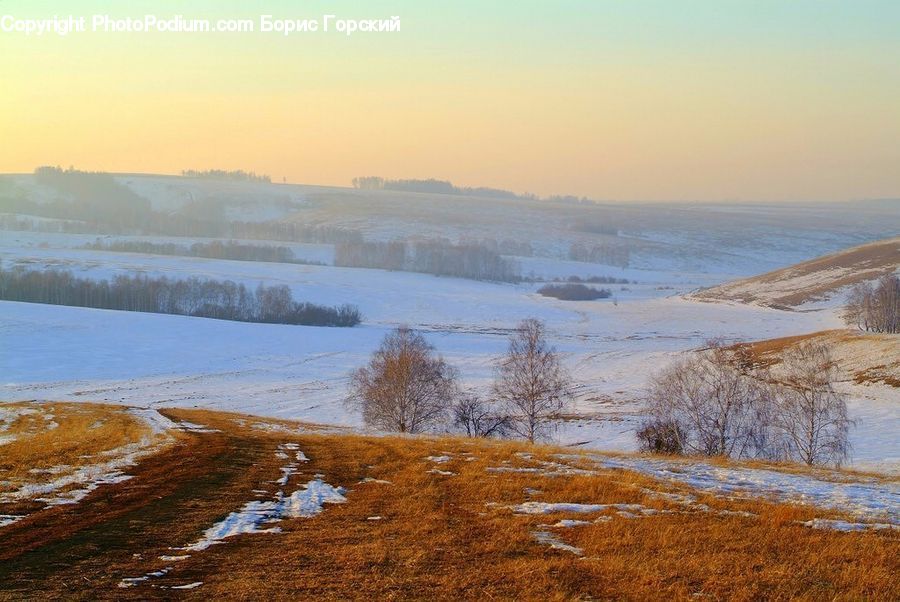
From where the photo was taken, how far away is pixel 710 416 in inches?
1576

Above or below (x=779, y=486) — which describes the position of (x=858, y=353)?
below

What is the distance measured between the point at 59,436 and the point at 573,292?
14083cm

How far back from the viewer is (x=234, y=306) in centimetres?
12606

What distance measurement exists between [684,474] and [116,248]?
189 m

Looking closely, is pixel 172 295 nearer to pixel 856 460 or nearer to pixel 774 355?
pixel 774 355

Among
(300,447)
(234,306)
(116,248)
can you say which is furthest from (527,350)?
(116,248)

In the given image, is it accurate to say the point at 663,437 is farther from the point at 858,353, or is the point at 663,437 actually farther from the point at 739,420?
the point at 858,353

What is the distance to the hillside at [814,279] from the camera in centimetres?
14000

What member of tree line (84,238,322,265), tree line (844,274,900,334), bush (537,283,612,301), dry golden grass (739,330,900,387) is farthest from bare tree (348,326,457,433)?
tree line (84,238,322,265)

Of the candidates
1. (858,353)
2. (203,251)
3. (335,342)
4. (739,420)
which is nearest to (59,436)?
(739,420)

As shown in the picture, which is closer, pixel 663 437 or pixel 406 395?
pixel 663 437

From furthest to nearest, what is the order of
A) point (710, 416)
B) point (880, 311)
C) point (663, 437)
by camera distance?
point (880, 311)
point (710, 416)
point (663, 437)

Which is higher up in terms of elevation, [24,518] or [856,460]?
[24,518]

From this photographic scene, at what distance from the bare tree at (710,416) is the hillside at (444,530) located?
15.8 m
